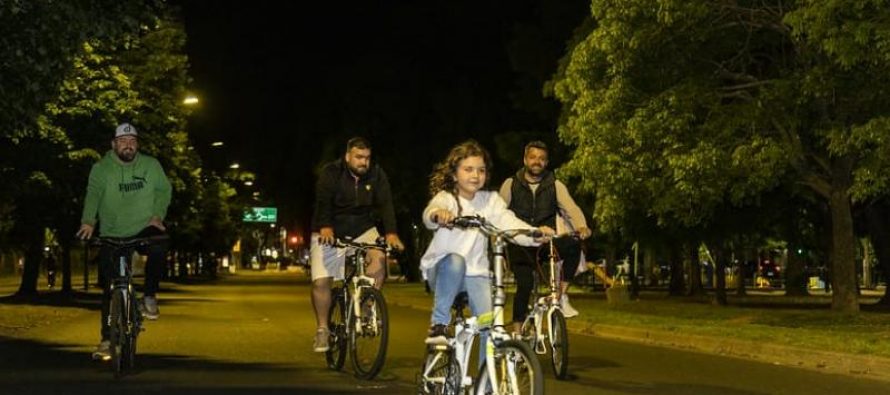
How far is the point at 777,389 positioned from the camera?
11.4 metres

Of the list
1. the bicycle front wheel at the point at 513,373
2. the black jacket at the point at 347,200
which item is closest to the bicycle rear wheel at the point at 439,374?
the bicycle front wheel at the point at 513,373

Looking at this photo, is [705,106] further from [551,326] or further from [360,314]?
[360,314]

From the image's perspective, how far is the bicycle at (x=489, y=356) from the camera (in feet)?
22.4

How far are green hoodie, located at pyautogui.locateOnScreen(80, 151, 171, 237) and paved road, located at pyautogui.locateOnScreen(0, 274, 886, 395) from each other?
1.37 m

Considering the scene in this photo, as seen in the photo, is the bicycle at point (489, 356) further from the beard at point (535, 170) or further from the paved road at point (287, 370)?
the beard at point (535, 170)

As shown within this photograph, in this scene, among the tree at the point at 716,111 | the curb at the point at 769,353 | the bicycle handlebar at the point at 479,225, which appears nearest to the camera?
the bicycle handlebar at the point at 479,225

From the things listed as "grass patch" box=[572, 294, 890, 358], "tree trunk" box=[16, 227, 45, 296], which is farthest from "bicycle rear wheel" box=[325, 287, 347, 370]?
"tree trunk" box=[16, 227, 45, 296]

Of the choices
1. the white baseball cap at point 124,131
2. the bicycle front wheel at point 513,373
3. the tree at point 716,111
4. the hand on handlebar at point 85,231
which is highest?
the tree at point 716,111

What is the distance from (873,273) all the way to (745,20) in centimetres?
5854

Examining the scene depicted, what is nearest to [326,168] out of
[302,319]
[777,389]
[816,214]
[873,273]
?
[777,389]

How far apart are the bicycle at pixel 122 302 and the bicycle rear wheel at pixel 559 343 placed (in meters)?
3.53

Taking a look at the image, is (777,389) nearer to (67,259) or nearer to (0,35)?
(0,35)

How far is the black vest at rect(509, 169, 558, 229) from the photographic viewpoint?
11523mm

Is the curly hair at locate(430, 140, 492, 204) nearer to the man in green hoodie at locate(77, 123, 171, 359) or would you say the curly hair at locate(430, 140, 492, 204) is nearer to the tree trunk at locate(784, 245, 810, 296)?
the man in green hoodie at locate(77, 123, 171, 359)
